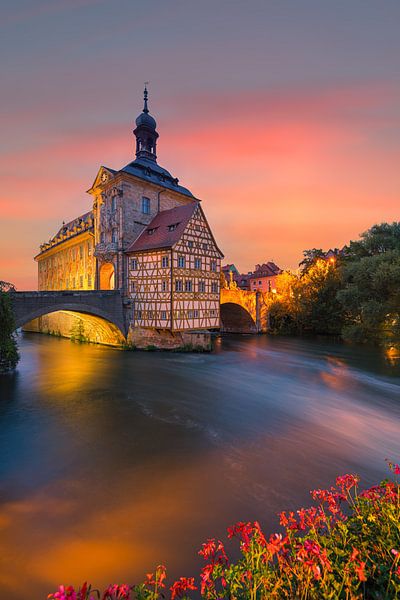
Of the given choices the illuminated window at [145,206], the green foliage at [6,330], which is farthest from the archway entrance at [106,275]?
the green foliage at [6,330]

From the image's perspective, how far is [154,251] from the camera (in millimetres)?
22016

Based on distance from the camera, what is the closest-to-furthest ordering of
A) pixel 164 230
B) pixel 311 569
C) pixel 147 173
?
pixel 311 569 → pixel 164 230 → pixel 147 173

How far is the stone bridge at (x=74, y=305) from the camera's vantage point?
18.1 m

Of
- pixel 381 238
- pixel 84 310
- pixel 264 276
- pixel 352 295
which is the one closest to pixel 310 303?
pixel 381 238

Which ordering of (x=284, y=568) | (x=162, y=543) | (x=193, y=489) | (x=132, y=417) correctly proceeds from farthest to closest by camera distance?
(x=132, y=417)
(x=193, y=489)
(x=162, y=543)
(x=284, y=568)

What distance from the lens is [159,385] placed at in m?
14.8

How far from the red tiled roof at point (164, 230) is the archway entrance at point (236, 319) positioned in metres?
15.5

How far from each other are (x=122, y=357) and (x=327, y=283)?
25.4 m

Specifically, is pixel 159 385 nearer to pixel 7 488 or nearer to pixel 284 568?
pixel 7 488

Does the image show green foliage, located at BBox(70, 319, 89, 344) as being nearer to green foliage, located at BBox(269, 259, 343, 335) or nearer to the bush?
green foliage, located at BBox(269, 259, 343, 335)

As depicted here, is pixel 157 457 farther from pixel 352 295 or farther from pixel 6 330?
pixel 352 295

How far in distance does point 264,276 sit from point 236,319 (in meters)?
39.5

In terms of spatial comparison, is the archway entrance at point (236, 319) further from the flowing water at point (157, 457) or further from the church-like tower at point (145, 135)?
the flowing water at point (157, 457)

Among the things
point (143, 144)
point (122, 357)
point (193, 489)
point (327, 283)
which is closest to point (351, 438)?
point (193, 489)
